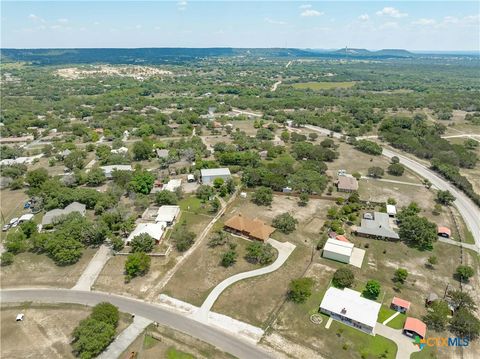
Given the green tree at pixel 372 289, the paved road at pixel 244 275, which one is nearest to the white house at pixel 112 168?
the paved road at pixel 244 275

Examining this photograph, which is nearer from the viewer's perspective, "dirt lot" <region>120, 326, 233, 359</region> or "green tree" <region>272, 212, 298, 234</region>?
"dirt lot" <region>120, 326, 233, 359</region>

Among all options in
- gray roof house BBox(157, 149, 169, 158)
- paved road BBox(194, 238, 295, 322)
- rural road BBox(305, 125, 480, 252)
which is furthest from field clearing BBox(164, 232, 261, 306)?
gray roof house BBox(157, 149, 169, 158)

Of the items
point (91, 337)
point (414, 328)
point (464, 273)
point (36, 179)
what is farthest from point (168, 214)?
point (464, 273)

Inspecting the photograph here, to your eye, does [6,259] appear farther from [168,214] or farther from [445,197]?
[445,197]

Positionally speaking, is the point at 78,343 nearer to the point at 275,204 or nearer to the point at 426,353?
the point at 426,353

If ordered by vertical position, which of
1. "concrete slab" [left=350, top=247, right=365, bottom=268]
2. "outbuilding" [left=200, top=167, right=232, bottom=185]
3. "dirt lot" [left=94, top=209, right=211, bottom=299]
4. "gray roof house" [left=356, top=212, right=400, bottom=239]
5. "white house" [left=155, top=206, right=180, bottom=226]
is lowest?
"dirt lot" [left=94, top=209, right=211, bottom=299]

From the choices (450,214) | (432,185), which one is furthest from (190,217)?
(432,185)

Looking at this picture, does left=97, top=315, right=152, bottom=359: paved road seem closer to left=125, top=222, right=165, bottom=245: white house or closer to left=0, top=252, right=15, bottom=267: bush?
left=125, top=222, right=165, bottom=245: white house
